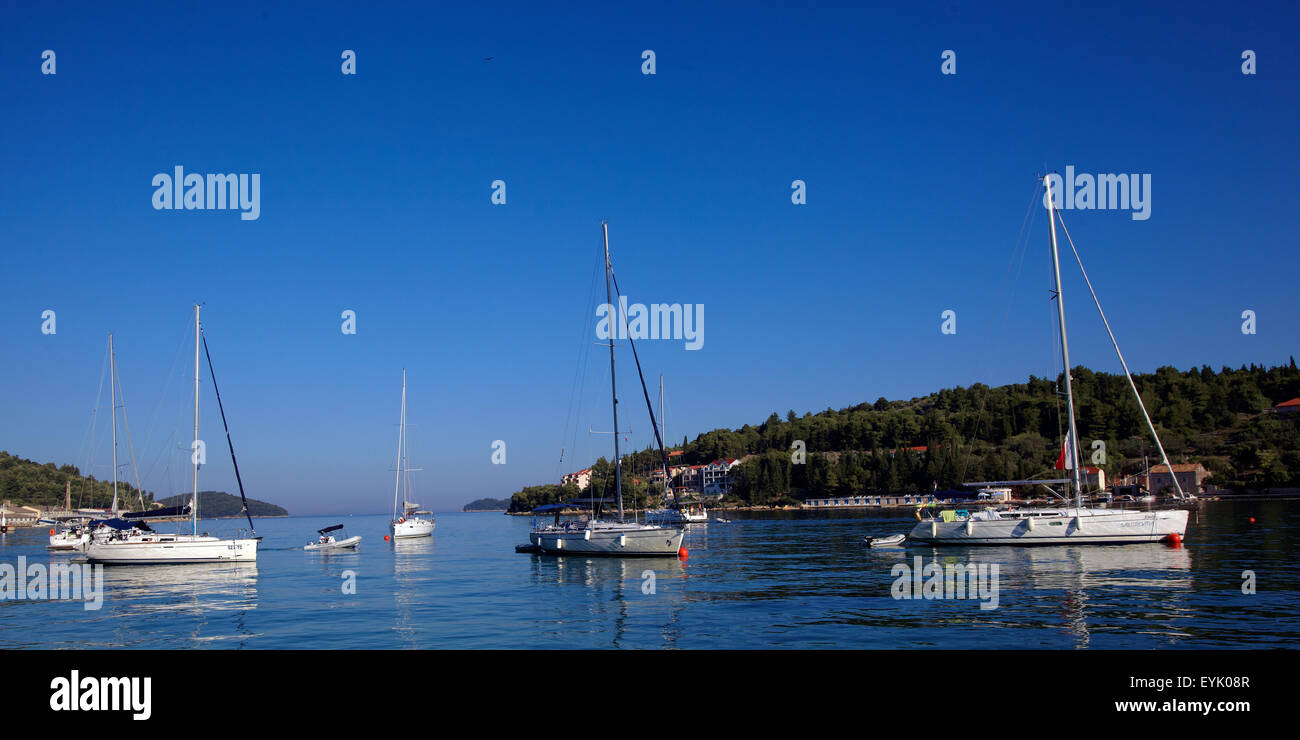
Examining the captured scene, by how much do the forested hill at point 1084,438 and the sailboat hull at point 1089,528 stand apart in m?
86.5

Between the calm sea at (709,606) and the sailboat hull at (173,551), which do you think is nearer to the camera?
the calm sea at (709,606)

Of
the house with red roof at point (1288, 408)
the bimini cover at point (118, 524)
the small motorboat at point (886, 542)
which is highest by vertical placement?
the house with red roof at point (1288, 408)

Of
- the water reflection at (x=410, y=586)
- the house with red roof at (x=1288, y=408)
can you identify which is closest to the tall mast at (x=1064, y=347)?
the water reflection at (x=410, y=586)

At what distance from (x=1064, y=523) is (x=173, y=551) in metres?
→ 45.5

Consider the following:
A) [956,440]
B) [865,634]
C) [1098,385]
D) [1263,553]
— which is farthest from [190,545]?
[1098,385]

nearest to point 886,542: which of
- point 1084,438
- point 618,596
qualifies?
point 618,596

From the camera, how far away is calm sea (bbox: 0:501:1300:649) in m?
18.8

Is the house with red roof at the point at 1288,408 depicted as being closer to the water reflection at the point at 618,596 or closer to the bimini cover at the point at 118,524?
the water reflection at the point at 618,596

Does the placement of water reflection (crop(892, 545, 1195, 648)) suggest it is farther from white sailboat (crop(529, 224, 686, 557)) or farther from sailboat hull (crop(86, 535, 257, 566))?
sailboat hull (crop(86, 535, 257, 566))

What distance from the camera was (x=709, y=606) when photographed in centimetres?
2442

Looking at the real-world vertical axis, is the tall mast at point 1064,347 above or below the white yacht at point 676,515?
above

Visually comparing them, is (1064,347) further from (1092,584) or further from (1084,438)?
(1084,438)

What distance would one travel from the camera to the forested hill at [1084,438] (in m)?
130
